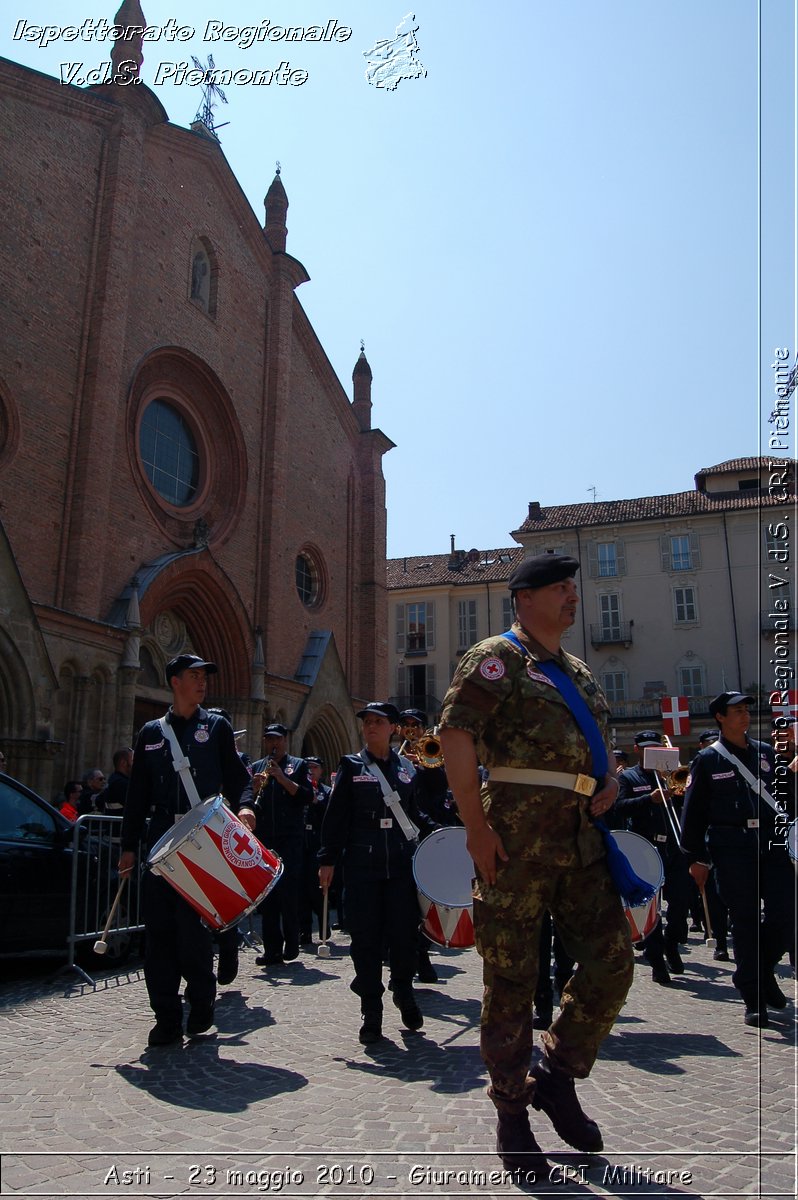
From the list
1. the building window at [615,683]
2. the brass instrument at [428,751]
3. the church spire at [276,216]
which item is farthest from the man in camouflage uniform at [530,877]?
the building window at [615,683]

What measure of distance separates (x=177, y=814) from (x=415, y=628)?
4462 cm

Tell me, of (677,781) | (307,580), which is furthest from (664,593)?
(677,781)

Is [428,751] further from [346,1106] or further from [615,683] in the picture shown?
[615,683]

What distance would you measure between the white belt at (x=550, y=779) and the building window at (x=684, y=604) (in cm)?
4129

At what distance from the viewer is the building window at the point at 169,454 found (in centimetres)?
1984

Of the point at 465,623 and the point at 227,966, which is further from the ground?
the point at 465,623

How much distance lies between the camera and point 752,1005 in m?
6.00

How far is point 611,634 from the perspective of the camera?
144ft

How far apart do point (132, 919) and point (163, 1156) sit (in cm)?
551

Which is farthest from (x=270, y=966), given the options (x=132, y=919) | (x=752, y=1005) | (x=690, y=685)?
(x=690, y=685)

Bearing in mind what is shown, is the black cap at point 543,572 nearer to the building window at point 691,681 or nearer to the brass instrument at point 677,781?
the brass instrument at point 677,781

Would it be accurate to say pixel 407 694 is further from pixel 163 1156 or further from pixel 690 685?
pixel 163 1156

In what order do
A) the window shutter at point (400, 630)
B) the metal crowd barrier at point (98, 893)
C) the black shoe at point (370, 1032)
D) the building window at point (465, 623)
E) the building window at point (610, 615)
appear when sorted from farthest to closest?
the window shutter at point (400, 630), the building window at point (465, 623), the building window at point (610, 615), the metal crowd barrier at point (98, 893), the black shoe at point (370, 1032)

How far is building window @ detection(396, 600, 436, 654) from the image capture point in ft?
163
